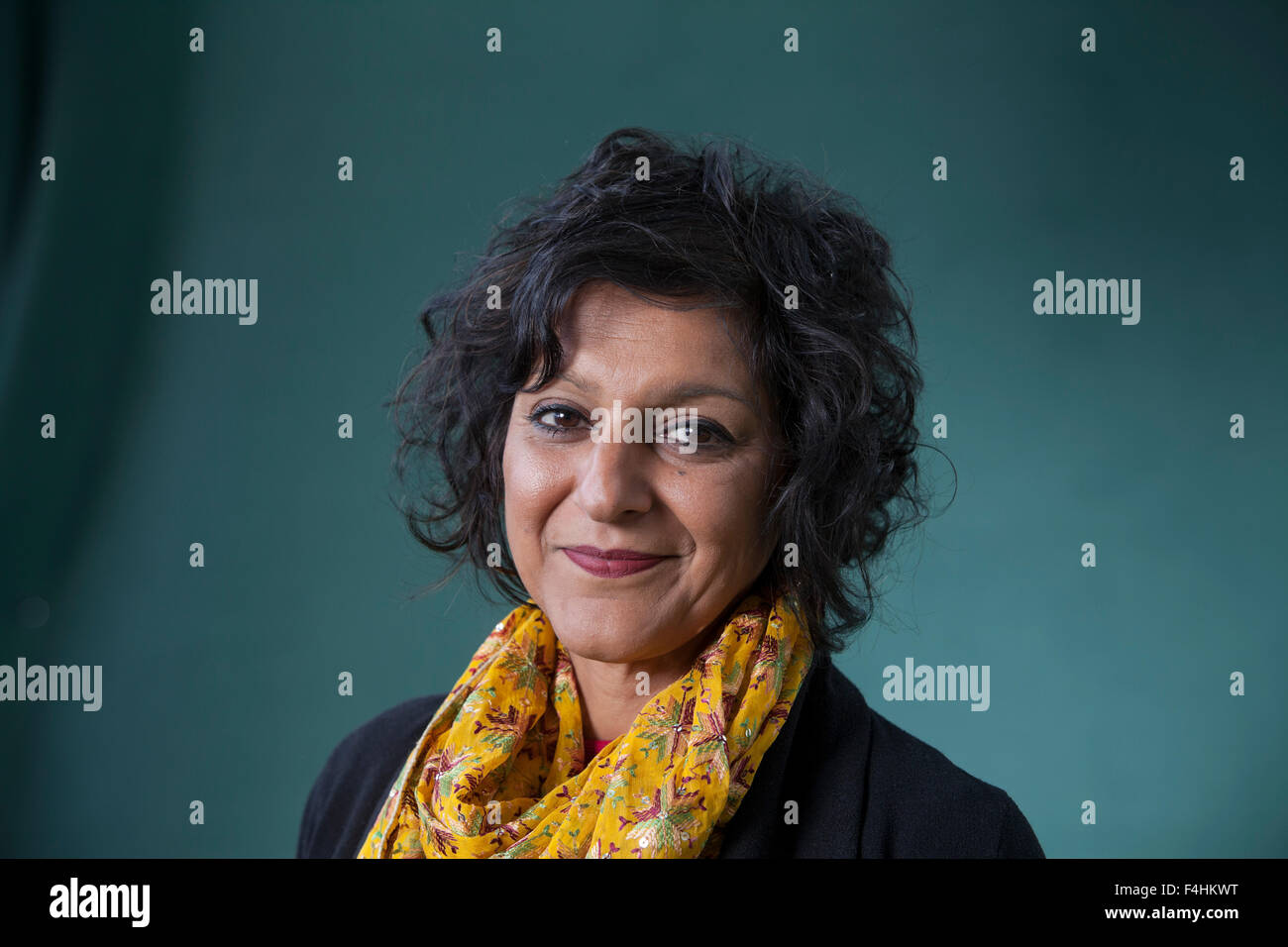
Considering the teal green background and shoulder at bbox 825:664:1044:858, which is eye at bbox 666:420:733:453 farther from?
the teal green background

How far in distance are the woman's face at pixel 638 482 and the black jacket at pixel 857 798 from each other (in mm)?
247

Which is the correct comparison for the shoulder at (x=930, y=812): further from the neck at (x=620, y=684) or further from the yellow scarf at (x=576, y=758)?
the neck at (x=620, y=684)

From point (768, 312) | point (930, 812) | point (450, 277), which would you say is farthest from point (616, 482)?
point (450, 277)

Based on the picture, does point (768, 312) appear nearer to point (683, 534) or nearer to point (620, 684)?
point (683, 534)

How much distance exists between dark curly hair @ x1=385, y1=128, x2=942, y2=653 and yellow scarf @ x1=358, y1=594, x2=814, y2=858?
0.15 meters

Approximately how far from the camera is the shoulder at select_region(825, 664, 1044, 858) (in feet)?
4.99

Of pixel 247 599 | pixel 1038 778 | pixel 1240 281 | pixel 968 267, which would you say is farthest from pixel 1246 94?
pixel 247 599

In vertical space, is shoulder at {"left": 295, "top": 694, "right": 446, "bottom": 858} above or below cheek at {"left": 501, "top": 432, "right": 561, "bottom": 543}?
below

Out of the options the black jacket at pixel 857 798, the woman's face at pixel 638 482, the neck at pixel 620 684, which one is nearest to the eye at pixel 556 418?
the woman's face at pixel 638 482

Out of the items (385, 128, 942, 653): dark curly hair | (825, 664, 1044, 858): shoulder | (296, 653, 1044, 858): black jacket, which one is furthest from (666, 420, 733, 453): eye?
(825, 664, 1044, 858): shoulder

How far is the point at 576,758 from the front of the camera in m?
1.70

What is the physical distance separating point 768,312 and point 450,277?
1017 millimetres

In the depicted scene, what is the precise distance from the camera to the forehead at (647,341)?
1.48 m
